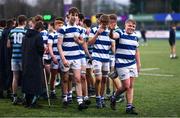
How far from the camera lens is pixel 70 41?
1150cm

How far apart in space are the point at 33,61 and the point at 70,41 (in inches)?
38.1

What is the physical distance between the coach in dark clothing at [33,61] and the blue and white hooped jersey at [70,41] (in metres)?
0.53

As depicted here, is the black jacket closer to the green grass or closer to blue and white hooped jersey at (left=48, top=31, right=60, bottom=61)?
the green grass

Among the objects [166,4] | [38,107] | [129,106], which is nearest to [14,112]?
[38,107]

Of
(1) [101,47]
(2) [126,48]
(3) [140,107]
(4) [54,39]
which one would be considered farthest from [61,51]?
(3) [140,107]

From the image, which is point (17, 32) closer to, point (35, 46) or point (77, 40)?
point (35, 46)

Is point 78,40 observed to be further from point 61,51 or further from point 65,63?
point 65,63

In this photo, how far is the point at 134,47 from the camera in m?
11.1

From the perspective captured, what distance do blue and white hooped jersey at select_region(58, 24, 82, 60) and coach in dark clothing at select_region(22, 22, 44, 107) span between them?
0.53m

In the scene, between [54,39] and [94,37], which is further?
[54,39]

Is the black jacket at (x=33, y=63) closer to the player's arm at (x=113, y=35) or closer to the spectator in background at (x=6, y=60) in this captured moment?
the spectator in background at (x=6, y=60)

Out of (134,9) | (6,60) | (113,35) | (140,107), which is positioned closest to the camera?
(113,35)

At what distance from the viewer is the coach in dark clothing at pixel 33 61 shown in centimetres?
1158

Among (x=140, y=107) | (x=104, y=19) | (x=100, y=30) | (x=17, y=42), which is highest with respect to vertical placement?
(x=104, y=19)
